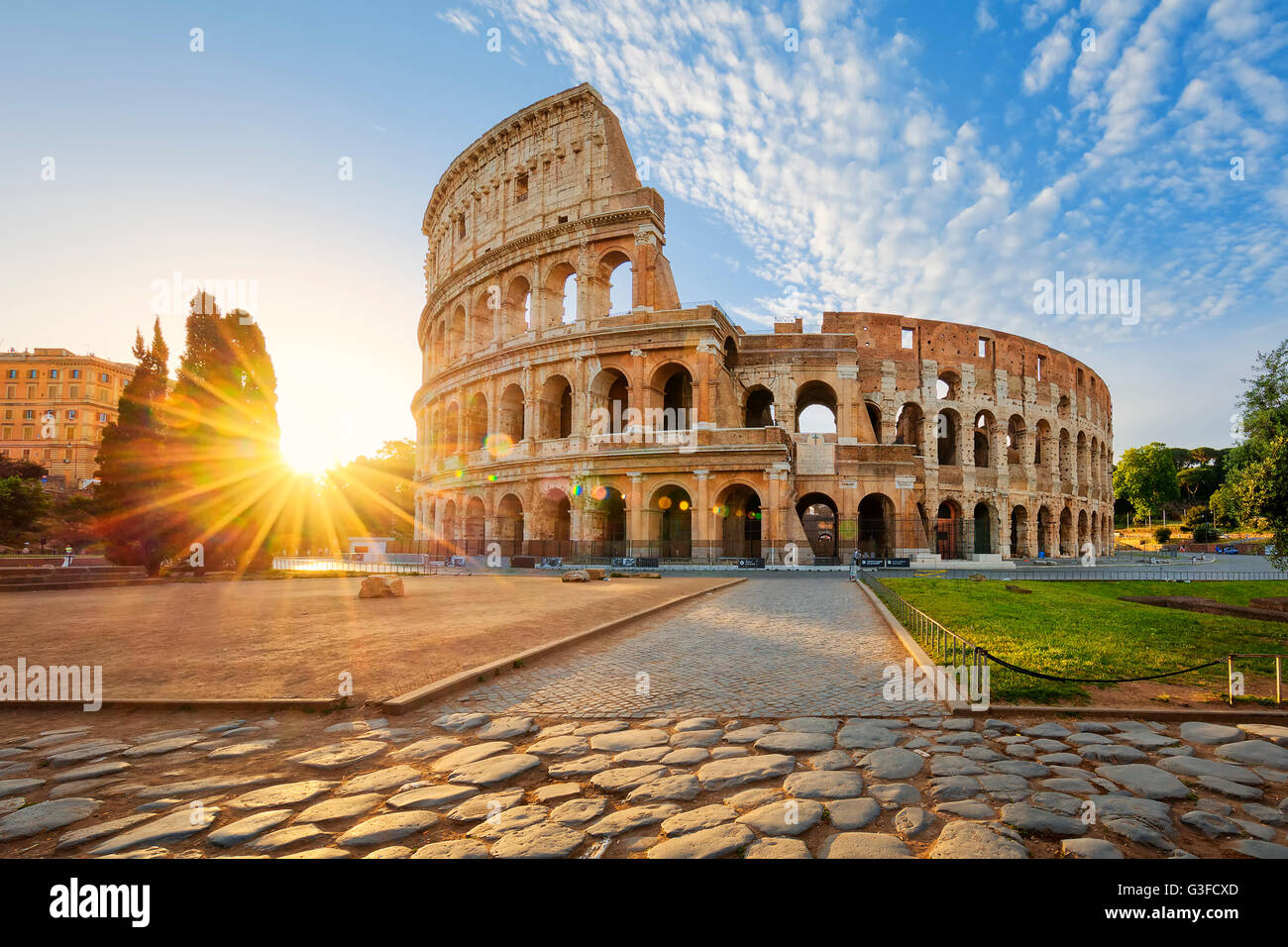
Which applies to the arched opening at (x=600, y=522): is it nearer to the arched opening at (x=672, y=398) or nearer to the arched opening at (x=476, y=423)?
the arched opening at (x=672, y=398)

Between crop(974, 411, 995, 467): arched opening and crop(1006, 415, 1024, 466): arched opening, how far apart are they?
4.17ft

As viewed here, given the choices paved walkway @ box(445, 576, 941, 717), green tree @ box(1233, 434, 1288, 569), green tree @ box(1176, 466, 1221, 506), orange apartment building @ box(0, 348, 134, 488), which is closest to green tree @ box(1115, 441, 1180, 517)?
green tree @ box(1176, 466, 1221, 506)

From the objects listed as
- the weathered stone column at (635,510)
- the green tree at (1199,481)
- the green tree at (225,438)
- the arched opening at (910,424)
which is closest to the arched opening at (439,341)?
the green tree at (225,438)

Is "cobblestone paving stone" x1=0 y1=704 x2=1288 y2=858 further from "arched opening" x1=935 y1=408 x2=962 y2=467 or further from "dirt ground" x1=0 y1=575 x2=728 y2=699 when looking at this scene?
"arched opening" x1=935 y1=408 x2=962 y2=467

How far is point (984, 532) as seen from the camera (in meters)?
40.2

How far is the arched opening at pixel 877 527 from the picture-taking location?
33.9m

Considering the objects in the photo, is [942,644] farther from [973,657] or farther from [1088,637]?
[1088,637]

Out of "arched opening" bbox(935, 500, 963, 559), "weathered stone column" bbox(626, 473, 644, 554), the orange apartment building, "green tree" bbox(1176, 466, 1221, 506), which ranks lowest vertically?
"arched opening" bbox(935, 500, 963, 559)

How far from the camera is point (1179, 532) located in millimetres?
70000

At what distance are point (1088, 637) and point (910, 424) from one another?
34.8m

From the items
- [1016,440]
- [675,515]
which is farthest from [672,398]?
[1016,440]

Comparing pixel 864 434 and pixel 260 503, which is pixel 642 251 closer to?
pixel 864 434

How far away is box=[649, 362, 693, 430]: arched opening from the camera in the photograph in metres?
29.9
